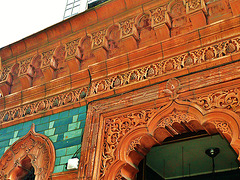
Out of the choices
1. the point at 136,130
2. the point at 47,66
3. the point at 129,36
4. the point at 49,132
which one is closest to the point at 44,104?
the point at 49,132

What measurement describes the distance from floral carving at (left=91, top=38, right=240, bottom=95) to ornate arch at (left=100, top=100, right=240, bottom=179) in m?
0.70

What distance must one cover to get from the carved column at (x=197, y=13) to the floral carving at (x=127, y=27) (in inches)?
46.5

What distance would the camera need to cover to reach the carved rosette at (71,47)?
6898 millimetres

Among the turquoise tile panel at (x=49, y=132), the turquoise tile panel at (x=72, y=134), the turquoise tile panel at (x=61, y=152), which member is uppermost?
the turquoise tile panel at (x=49, y=132)

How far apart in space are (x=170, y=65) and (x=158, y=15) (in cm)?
113

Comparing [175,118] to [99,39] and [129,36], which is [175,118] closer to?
[129,36]

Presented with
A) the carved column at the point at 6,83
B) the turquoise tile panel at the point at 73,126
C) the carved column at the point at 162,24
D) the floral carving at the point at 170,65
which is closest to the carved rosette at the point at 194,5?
the carved column at the point at 162,24

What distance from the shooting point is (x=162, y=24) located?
5.84m

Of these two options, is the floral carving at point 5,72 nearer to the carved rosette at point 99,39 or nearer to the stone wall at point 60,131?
the stone wall at point 60,131

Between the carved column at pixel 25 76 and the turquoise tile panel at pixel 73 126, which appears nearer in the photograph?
the turquoise tile panel at pixel 73 126

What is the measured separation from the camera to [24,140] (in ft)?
21.2

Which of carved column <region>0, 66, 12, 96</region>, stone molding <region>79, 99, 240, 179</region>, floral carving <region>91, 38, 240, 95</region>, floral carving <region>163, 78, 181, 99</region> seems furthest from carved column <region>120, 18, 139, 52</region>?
carved column <region>0, 66, 12, 96</region>

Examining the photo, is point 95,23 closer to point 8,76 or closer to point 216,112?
point 8,76

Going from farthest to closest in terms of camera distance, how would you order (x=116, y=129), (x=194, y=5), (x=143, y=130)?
(x=194, y=5), (x=116, y=129), (x=143, y=130)
